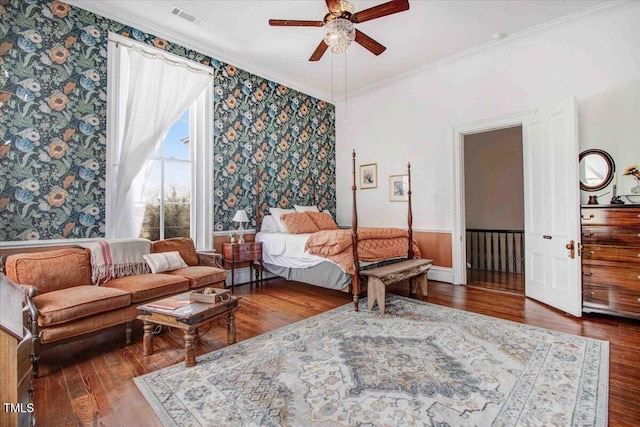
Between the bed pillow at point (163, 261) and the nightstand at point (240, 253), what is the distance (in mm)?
858

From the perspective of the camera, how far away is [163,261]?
343cm

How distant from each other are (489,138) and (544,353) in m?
4.98

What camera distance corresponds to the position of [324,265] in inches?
152

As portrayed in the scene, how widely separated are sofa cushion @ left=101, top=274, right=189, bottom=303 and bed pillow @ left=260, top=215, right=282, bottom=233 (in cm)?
189

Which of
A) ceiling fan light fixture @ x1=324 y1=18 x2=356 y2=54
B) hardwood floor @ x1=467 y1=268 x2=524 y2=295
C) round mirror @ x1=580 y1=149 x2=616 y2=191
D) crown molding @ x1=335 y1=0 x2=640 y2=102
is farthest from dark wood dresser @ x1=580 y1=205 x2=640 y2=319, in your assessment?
ceiling fan light fixture @ x1=324 y1=18 x2=356 y2=54

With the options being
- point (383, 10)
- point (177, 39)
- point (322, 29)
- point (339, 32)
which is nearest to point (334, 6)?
point (339, 32)

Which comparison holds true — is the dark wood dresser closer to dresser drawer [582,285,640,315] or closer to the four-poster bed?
dresser drawer [582,285,640,315]

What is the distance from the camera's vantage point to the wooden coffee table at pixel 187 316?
2.24m

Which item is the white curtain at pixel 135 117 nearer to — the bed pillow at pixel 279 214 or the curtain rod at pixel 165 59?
the curtain rod at pixel 165 59

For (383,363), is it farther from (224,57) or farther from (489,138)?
(489,138)

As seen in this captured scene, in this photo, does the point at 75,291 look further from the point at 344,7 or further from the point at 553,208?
the point at 553,208

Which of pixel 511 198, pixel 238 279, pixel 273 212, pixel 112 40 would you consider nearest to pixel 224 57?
pixel 112 40

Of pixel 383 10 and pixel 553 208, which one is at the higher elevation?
pixel 383 10

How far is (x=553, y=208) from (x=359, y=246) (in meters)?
2.23
